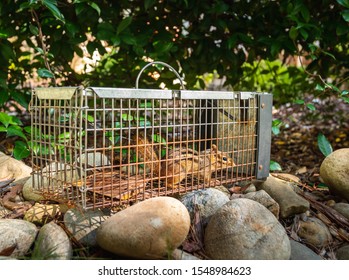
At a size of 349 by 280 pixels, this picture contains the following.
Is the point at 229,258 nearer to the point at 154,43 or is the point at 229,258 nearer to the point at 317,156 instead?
the point at 154,43

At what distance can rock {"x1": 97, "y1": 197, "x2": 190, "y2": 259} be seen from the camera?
1.70m

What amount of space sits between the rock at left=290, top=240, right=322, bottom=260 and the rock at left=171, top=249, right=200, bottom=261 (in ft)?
1.48

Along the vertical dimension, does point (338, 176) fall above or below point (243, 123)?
below

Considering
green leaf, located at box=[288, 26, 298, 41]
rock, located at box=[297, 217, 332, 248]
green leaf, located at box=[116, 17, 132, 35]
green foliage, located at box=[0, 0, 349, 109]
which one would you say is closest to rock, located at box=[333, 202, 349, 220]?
rock, located at box=[297, 217, 332, 248]

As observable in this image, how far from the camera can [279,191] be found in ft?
7.83

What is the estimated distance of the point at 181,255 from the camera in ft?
5.84

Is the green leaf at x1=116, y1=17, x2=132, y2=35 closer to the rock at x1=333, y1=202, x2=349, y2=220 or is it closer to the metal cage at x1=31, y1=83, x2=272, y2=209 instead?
the metal cage at x1=31, y1=83, x2=272, y2=209

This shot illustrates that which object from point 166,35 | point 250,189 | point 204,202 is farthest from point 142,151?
point 166,35

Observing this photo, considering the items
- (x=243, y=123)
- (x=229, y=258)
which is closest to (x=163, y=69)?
(x=243, y=123)

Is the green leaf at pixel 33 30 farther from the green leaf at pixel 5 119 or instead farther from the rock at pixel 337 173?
the rock at pixel 337 173

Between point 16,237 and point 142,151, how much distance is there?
0.65m

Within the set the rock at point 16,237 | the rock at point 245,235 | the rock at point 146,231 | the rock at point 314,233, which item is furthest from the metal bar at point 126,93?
the rock at point 314,233

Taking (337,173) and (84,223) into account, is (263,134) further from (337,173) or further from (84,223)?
(84,223)

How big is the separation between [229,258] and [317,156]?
2.31 m
